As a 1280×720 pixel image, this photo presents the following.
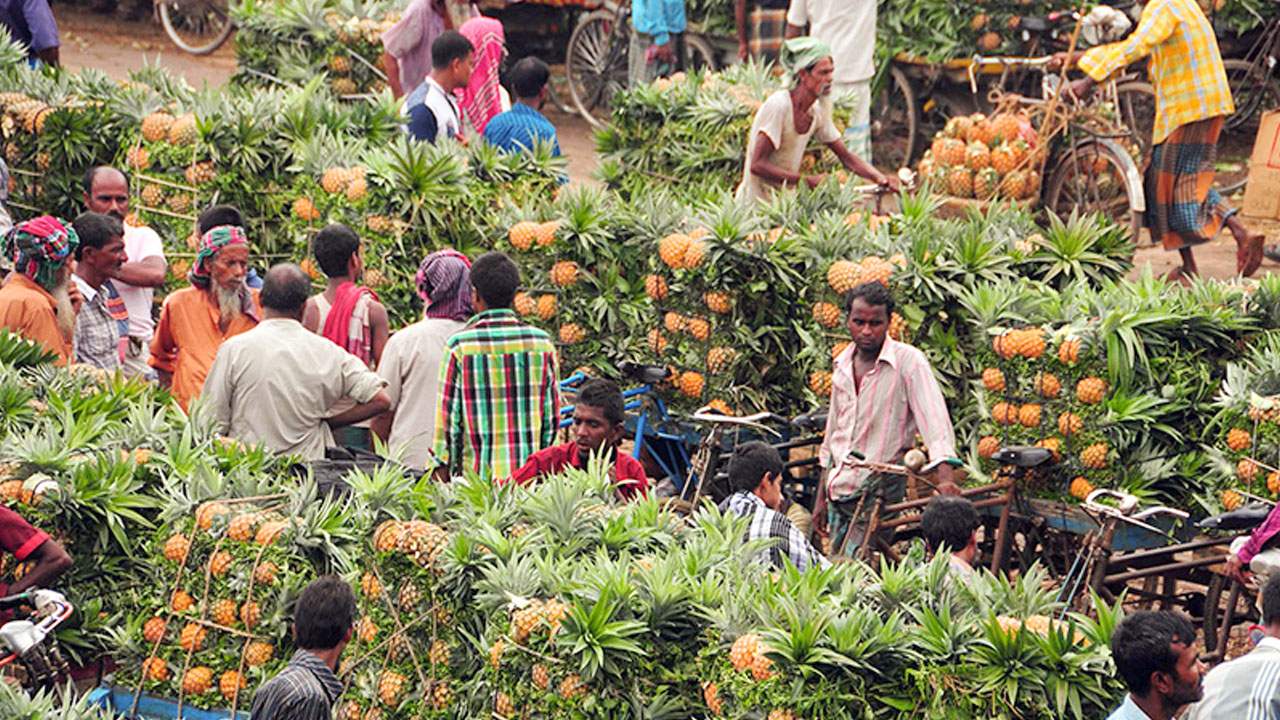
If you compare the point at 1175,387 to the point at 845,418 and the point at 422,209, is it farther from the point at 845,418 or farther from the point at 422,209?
the point at 422,209

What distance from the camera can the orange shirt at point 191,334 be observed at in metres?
7.45

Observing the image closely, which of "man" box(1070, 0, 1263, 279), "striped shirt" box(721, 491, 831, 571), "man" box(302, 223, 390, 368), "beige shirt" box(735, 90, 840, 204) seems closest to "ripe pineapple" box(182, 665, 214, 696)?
"striped shirt" box(721, 491, 831, 571)

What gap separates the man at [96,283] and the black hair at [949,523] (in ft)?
12.8

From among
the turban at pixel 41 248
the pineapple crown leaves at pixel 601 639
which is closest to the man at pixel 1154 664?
the pineapple crown leaves at pixel 601 639

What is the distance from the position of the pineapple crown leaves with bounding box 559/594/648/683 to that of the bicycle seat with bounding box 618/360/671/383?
3.19 metres

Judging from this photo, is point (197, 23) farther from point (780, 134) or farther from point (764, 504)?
point (764, 504)

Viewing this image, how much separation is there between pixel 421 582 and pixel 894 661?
62.9 inches

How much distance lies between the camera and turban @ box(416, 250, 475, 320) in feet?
23.8

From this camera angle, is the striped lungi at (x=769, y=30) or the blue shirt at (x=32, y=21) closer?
the blue shirt at (x=32, y=21)

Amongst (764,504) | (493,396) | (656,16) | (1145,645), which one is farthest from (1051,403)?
(656,16)

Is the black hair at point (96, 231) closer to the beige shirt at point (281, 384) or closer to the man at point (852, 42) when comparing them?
the beige shirt at point (281, 384)

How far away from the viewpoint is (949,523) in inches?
235

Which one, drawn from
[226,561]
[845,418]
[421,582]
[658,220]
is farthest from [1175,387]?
[226,561]

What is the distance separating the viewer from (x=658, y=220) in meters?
8.62
